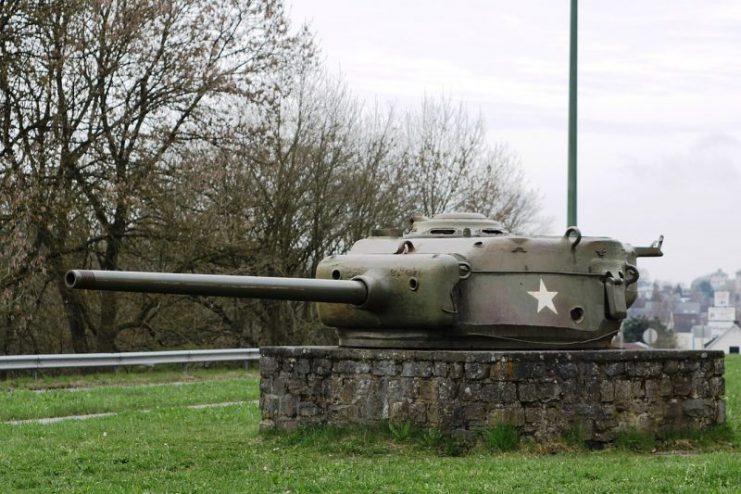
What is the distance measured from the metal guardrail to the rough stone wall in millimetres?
8711

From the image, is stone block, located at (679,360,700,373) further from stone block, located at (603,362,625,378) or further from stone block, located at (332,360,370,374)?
stone block, located at (332,360,370,374)

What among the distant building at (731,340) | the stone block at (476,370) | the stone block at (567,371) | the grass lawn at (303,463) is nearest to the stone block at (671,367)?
the grass lawn at (303,463)

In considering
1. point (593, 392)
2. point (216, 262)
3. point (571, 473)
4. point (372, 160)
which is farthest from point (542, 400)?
point (372, 160)

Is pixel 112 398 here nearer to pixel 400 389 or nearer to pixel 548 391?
pixel 400 389

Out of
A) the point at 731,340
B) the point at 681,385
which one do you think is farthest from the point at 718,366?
the point at 731,340

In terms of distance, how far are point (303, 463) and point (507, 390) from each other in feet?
6.95

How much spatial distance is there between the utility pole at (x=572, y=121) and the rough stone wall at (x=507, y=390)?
435 centimetres

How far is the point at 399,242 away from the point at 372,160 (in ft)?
73.7

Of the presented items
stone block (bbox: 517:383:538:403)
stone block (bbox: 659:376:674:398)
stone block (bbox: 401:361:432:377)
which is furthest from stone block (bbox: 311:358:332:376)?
stone block (bbox: 659:376:674:398)

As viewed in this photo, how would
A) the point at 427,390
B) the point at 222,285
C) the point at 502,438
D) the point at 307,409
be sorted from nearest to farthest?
the point at 222,285, the point at 502,438, the point at 427,390, the point at 307,409

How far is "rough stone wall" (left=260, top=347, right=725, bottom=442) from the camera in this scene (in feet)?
42.5

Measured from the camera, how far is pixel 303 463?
12133 mm

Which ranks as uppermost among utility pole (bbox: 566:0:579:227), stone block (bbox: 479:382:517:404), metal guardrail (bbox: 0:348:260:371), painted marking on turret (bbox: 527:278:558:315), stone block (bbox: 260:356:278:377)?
utility pole (bbox: 566:0:579:227)

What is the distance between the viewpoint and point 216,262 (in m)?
30.0
